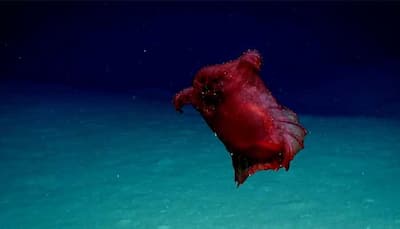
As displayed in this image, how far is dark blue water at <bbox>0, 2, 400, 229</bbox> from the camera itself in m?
6.82

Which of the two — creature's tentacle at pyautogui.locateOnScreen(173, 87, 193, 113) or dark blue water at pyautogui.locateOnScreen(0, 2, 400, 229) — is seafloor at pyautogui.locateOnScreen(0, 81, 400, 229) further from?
creature's tentacle at pyautogui.locateOnScreen(173, 87, 193, 113)

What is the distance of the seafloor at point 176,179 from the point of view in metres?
6.54

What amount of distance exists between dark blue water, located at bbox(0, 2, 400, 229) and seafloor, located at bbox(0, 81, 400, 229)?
3 centimetres

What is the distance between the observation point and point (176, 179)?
308 inches

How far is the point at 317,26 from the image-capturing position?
17203 millimetres

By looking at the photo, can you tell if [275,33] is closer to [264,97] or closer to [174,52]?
[174,52]

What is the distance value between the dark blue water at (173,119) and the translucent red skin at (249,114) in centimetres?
432

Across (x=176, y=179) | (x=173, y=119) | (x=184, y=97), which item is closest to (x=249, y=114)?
(x=184, y=97)

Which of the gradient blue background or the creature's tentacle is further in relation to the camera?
the gradient blue background

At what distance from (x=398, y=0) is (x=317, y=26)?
2.49 m

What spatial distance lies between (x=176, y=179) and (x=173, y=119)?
4.55 m

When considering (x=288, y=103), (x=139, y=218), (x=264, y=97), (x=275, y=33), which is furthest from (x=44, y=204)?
(x=275, y=33)

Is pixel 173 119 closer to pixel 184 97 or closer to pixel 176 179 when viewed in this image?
pixel 176 179

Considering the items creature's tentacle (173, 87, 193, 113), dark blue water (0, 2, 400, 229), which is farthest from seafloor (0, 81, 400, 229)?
creature's tentacle (173, 87, 193, 113)
